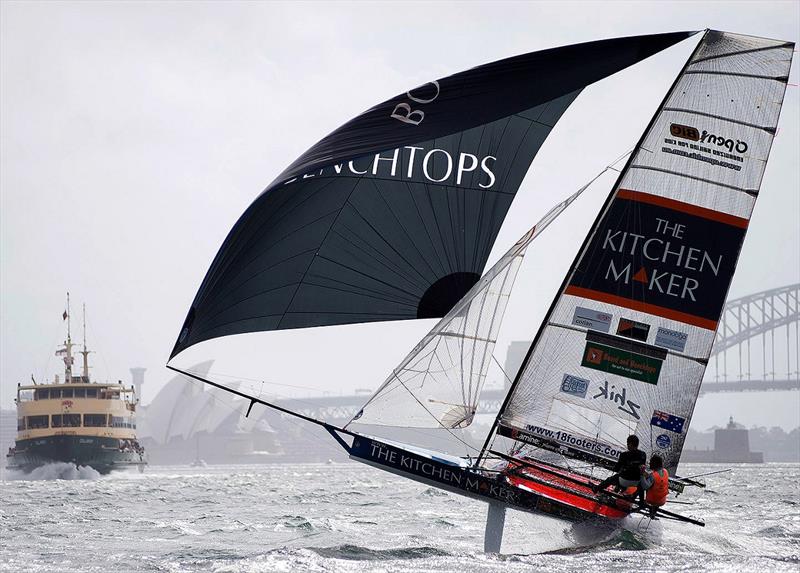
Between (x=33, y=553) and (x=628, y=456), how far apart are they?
6006mm

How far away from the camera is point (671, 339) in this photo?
10539 millimetres

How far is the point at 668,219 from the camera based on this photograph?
34.4 feet

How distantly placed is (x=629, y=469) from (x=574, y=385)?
93cm

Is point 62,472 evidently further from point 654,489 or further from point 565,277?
point 654,489

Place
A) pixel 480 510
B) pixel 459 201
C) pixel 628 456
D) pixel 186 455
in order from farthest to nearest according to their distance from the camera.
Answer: pixel 186 455
pixel 480 510
pixel 459 201
pixel 628 456

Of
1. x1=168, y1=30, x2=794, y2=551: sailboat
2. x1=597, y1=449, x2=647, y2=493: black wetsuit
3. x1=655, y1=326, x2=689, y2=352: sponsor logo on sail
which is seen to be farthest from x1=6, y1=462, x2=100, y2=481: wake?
x1=655, y1=326, x2=689, y2=352: sponsor logo on sail

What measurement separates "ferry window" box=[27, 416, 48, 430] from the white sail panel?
35283 millimetres

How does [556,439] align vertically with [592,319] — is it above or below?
below

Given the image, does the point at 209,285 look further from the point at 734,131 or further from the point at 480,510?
the point at 480,510

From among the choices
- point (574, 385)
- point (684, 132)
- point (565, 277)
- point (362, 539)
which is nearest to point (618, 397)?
point (574, 385)

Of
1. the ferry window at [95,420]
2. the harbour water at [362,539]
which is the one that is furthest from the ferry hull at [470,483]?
the ferry window at [95,420]

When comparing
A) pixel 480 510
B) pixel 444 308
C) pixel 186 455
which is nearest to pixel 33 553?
pixel 444 308

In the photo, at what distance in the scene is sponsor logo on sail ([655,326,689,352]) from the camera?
10.5 metres

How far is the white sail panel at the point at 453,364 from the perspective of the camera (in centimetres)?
1054
